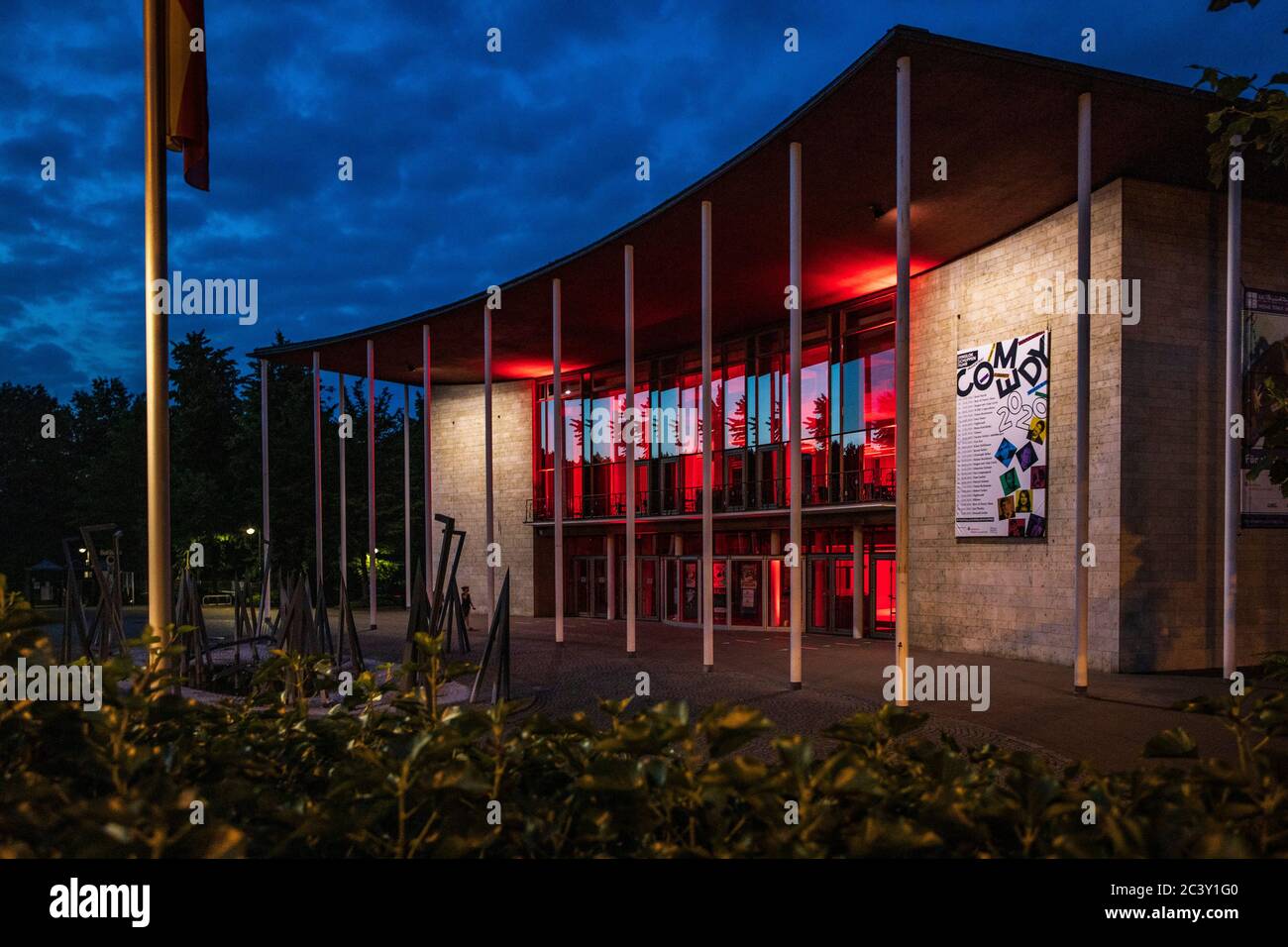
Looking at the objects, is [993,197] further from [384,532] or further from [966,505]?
[384,532]

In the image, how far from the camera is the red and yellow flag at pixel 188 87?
5.35m

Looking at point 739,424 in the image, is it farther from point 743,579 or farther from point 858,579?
point 858,579

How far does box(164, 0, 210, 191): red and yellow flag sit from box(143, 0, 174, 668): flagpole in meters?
0.43

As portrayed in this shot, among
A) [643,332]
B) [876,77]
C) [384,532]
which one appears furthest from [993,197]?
[384,532]

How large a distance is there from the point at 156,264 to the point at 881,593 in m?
19.7

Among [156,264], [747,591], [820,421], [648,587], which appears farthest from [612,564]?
[156,264]

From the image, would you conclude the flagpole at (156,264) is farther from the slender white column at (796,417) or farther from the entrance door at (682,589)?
the entrance door at (682,589)

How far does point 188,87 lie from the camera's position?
18.1 ft

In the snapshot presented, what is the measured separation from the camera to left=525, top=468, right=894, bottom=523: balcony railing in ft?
71.6

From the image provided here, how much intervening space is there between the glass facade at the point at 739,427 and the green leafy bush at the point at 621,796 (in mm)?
19805

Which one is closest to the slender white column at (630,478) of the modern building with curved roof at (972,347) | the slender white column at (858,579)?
the modern building with curved roof at (972,347)

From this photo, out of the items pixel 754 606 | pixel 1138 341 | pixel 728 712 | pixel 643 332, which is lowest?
pixel 754 606
